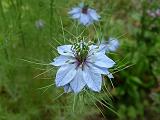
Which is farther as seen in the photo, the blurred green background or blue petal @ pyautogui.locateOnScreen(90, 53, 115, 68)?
the blurred green background

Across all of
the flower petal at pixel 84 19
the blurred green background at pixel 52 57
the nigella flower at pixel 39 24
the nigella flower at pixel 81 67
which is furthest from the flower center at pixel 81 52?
the nigella flower at pixel 39 24

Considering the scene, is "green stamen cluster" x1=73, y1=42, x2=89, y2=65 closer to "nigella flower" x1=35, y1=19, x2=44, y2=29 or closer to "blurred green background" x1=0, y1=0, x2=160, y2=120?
Result: "blurred green background" x1=0, y1=0, x2=160, y2=120

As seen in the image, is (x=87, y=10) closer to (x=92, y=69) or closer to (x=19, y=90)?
(x=19, y=90)

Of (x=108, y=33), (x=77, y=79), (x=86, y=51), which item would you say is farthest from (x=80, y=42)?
(x=108, y=33)

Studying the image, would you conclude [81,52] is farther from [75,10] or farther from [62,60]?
[75,10]

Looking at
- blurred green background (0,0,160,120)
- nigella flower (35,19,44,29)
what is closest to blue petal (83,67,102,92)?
blurred green background (0,0,160,120)

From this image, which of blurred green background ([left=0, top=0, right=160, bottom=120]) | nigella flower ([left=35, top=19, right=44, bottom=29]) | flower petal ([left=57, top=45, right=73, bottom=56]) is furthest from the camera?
nigella flower ([left=35, top=19, right=44, bottom=29])
